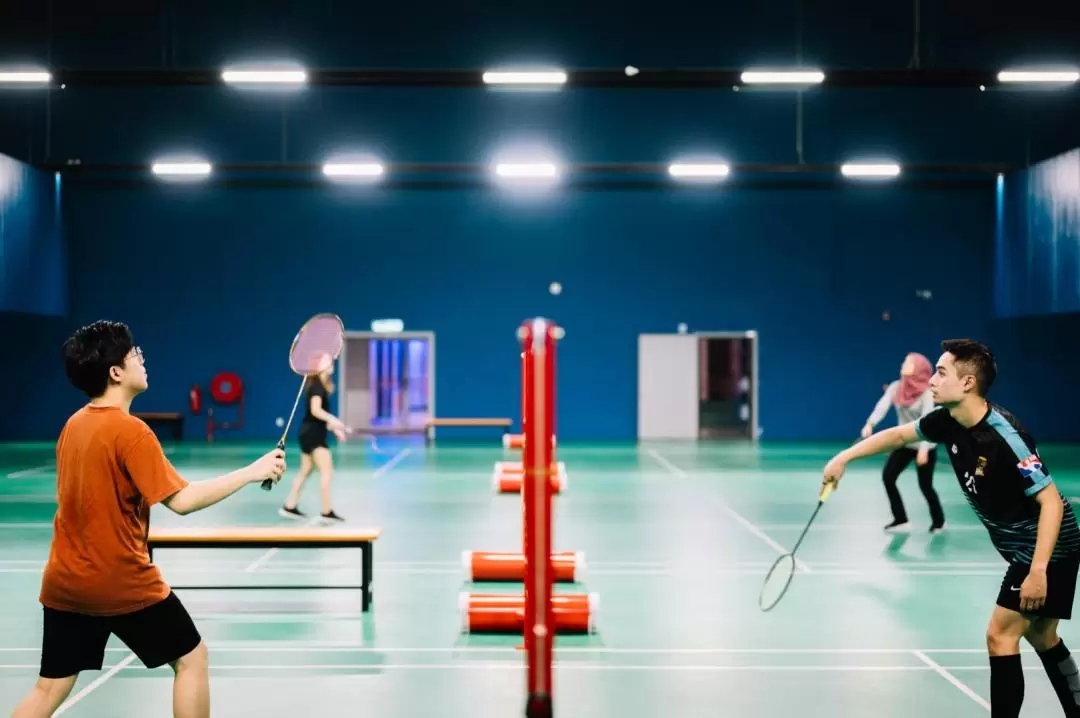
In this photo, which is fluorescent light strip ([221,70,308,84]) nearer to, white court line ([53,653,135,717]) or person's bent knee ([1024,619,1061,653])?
white court line ([53,653,135,717])

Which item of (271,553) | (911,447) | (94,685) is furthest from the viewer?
(911,447)

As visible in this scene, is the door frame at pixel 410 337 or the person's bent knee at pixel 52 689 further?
the door frame at pixel 410 337

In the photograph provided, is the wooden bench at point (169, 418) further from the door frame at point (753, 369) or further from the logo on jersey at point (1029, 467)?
the logo on jersey at point (1029, 467)

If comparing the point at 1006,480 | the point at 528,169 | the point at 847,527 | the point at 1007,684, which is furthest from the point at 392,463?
the point at 1006,480

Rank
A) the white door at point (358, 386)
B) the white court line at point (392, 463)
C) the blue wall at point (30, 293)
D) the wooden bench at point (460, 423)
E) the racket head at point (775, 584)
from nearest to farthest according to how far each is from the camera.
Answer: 1. the racket head at point (775, 584)
2. the white court line at point (392, 463)
3. the blue wall at point (30, 293)
4. the wooden bench at point (460, 423)
5. the white door at point (358, 386)

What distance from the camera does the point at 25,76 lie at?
12.8 metres

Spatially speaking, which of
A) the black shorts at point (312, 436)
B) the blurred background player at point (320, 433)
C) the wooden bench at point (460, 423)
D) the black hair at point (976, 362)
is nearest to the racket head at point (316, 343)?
the black hair at point (976, 362)

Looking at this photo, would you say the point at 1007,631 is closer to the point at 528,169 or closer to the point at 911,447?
the point at 911,447

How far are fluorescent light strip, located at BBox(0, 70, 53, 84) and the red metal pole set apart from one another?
1236cm

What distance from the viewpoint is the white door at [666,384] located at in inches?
973

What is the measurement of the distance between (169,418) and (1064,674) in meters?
22.5

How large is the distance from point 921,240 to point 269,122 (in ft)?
53.3

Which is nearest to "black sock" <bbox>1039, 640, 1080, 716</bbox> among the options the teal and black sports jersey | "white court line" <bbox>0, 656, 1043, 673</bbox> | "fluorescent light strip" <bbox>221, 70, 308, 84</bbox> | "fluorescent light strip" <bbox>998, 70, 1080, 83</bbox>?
the teal and black sports jersey

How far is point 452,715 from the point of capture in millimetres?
4645
